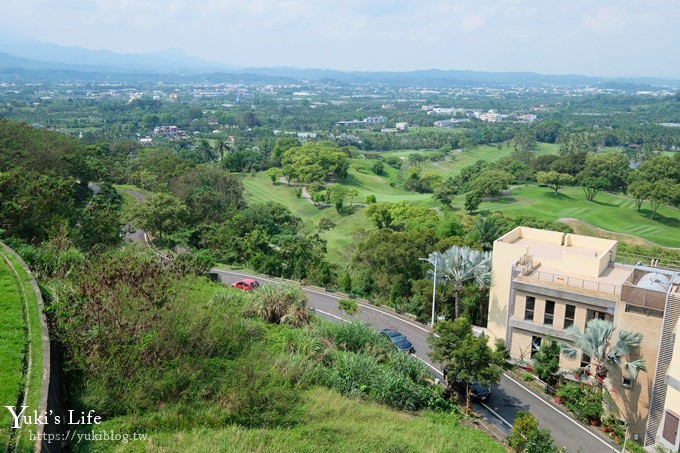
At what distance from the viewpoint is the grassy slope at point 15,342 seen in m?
10.5

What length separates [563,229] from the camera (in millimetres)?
49969

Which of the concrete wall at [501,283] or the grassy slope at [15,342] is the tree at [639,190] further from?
the grassy slope at [15,342]

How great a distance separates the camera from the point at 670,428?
16.8 m

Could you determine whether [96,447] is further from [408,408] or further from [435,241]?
[435,241]

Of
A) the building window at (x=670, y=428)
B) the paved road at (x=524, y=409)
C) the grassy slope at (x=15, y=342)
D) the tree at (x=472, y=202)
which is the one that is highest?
the grassy slope at (x=15, y=342)

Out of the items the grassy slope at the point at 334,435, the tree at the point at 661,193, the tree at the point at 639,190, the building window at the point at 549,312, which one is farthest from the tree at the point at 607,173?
the grassy slope at the point at 334,435

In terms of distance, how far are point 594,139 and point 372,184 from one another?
68.8 metres

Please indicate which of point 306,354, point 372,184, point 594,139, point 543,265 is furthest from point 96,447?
point 594,139

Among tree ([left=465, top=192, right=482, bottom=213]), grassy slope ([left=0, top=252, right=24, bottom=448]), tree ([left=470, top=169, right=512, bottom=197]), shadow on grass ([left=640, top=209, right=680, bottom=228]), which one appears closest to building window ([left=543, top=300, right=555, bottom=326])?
grassy slope ([left=0, top=252, right=24, bottom=448])

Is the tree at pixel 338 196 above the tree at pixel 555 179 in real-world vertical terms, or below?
below

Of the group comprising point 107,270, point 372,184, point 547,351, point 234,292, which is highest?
point 107,270

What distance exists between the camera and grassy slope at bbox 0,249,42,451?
34.3ft

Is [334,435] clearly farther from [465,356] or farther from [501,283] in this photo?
[501,283]

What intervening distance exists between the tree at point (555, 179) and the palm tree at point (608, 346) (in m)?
57.4
